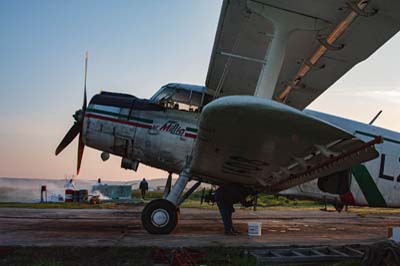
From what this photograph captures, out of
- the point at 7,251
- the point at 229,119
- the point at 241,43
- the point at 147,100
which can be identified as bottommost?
the point at 7,251

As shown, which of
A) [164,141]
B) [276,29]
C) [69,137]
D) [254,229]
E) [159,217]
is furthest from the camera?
[69,137]

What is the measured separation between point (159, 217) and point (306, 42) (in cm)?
374

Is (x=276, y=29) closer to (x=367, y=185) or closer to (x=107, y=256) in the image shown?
(x=107, y=256)

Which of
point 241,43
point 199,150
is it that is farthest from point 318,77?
point 199,150

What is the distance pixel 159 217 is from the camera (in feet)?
21.8

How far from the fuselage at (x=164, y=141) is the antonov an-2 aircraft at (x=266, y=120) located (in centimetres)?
2

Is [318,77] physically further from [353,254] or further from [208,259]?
[208,259]

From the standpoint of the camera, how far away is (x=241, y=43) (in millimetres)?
6246

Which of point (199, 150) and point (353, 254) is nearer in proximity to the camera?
point (353, 254)

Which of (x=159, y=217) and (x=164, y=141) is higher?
(x=164, y=141)

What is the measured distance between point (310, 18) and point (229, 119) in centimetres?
192

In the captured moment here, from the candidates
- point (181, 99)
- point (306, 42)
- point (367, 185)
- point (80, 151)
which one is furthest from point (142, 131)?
point (367, 185)

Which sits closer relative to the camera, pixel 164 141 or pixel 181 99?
pixel 164 141

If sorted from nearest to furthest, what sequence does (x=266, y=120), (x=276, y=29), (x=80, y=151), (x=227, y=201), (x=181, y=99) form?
1. (x=266, y=120)
2. (x=276, y=29)
3. (x=227, y=201)
4. (x=181, y=99)
5. (x=80, y=151)
